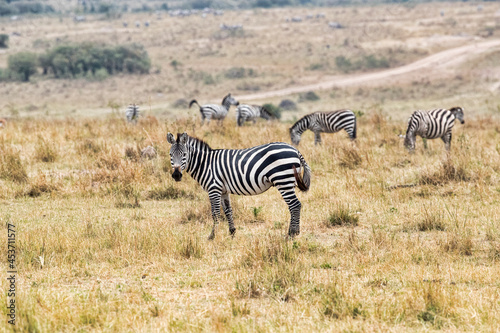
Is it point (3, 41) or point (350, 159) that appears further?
point (3, 41)

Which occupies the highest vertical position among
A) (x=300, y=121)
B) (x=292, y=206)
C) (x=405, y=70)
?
(x=405, y=70)

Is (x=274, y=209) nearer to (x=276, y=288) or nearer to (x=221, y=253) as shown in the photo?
(x=221, y=253)

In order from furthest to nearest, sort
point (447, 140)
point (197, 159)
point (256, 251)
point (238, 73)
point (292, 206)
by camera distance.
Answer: point (238, 73) < point (447, 140) < point (197, 159) < point (292, 206) < point (256, 251)

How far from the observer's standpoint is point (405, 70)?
5300 centimetres

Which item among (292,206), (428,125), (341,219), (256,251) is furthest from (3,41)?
(256,251)

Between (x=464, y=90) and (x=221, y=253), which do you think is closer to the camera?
(x=221, y=253)

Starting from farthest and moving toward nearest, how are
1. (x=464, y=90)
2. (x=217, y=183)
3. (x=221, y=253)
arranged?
(x=464, y=90)
(x=217, y=183)
(x=221, y=253)

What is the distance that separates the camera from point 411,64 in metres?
56.4

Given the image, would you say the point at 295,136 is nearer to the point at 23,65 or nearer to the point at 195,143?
the point at 195,143

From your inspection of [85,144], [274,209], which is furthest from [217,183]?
[85,144]

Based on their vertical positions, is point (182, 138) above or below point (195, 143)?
above

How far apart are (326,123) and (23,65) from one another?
40691mm

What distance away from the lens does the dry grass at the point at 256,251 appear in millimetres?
5738

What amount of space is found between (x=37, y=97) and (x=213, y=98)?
1311 centimetres
